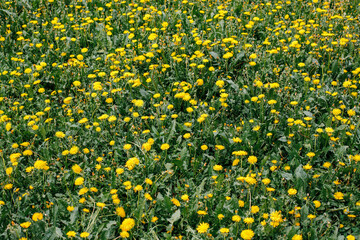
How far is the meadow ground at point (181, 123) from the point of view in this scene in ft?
9.39

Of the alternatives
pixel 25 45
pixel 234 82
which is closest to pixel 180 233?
pixel 234 82

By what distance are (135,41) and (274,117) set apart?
82.5 inches

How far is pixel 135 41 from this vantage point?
4.72 m

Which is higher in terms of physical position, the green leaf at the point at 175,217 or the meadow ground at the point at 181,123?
the meadow ground at the point at 181,123

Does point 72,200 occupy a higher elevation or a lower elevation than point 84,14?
lower

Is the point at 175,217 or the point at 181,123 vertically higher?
the point at 181,123

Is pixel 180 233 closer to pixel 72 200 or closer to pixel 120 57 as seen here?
pixel 72 200

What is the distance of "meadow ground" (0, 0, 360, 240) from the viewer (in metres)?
2.86

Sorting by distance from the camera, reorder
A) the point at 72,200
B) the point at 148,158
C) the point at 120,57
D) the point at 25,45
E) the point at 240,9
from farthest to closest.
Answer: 1. the point at 240,9
2. the point at 25,45
3. the point at 120,57
4. the point at 148,158
5. the point at 72,200

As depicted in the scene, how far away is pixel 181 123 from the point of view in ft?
12.6

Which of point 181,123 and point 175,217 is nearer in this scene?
point 175,217

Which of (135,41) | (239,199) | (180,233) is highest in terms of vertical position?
(135,41)

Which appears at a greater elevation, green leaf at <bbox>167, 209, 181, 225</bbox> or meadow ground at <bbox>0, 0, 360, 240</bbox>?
meadow ground at <bbox>0, 0, 360, 240</bbox>

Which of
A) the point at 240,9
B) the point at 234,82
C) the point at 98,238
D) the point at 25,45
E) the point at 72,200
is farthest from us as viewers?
the point at 240,9
